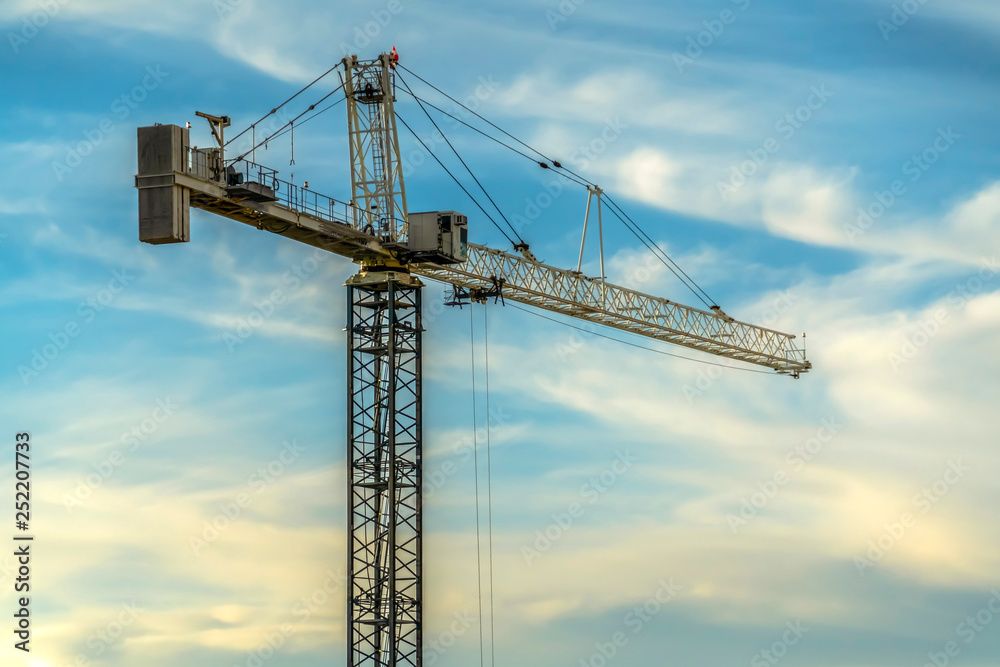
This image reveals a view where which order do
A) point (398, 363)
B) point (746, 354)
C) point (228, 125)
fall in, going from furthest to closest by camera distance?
point (746, 354), point (398, 363), point (228, 125)

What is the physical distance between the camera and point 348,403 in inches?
4097

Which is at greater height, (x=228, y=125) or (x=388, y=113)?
(x=388, y=113)

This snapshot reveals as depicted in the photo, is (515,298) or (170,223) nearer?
(170,223)

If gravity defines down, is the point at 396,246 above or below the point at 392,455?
above

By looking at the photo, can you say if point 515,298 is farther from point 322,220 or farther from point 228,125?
point 228,125

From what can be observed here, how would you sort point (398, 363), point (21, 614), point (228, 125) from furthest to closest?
point (398, 363), point (228, 125), point (21, 614)

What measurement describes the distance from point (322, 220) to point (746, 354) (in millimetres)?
62196

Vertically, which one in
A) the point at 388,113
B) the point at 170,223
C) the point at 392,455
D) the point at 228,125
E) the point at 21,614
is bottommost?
the point at 21,614

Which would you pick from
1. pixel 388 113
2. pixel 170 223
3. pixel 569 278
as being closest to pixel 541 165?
pixel 569 278

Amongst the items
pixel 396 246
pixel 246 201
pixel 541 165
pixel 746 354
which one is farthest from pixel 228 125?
pixel 746 354

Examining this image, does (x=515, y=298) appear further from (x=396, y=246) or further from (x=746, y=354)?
(x=746, y=354)

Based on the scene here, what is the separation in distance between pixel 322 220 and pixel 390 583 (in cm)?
2289

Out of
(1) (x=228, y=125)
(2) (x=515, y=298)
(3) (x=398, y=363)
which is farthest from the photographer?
(2) (x=515, y=298)

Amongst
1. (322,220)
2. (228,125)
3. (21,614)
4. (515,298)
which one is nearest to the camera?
(21,614)
